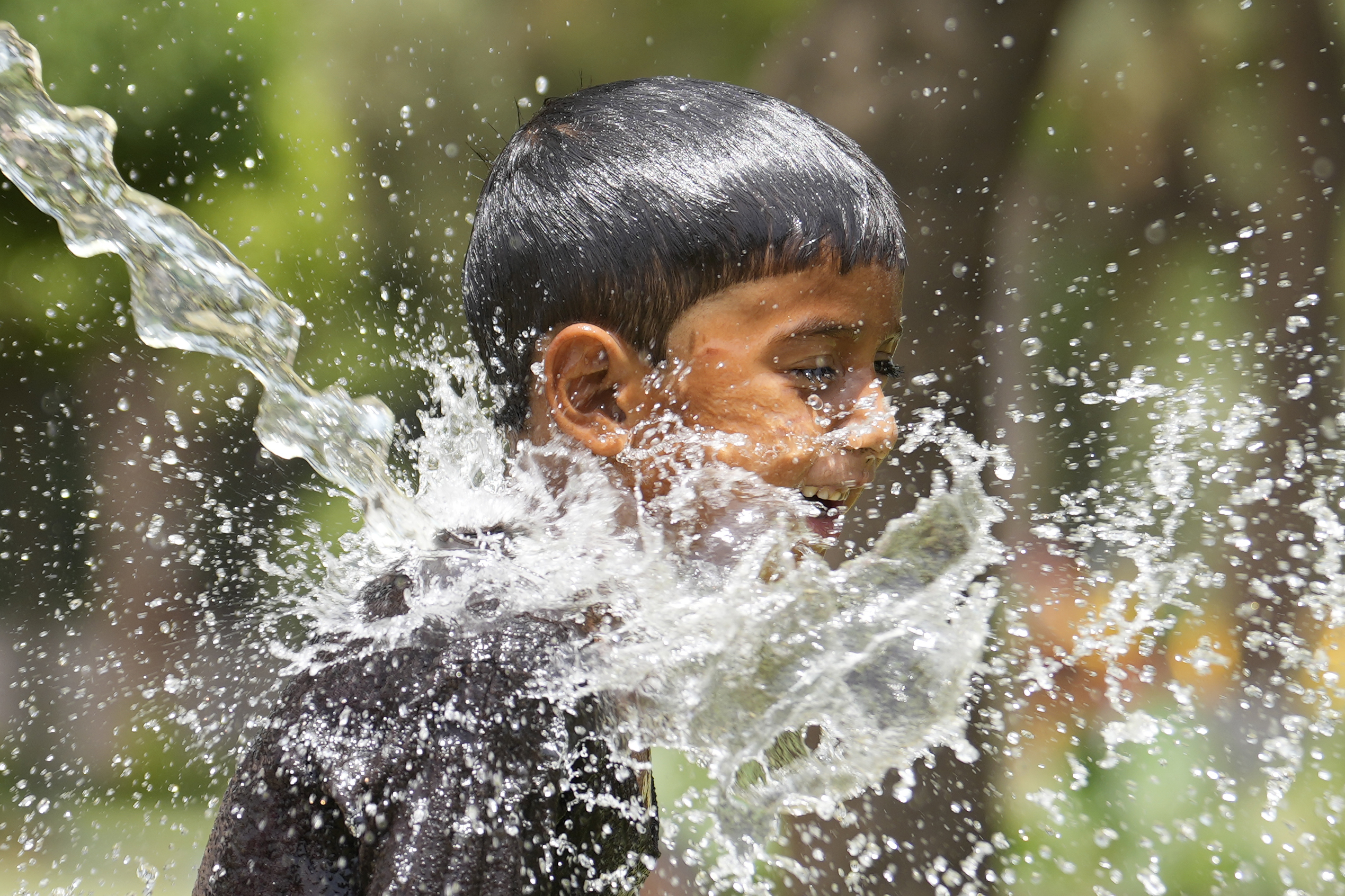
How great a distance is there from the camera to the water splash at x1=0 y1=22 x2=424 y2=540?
5.62 ft

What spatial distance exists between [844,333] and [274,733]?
844 millimetres

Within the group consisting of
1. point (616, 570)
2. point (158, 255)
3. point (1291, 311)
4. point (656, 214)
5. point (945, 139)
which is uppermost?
point (945, 139)

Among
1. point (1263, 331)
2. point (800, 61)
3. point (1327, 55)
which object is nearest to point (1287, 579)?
point (1263, 331)

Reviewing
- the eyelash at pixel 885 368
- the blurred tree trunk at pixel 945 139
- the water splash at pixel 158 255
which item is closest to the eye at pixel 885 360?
the eyelash at pixel 885 368

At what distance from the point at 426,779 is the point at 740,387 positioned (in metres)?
0.63

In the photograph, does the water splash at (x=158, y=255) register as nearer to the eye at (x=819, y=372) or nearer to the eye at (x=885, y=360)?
the eye at (x=819, y=372)

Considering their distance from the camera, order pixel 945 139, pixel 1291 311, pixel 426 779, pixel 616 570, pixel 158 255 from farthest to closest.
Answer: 1. pixel 1291 311
2. pixel 945 139
3. pixel 158 255
4. pixel 616 570
5. pixel 426 779

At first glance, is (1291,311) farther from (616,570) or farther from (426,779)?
(426,779)

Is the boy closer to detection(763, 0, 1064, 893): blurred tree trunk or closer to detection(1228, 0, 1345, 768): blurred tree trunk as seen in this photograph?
detection(763, 0, 1064, 893): blurred tree trunk

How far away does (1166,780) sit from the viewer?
4.02m

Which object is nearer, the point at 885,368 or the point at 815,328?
the point at 815,328

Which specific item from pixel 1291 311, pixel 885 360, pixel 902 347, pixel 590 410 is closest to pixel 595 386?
pixel 590 410

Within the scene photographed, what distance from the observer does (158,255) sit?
1.76 m

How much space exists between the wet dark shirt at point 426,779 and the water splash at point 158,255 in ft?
1.65
